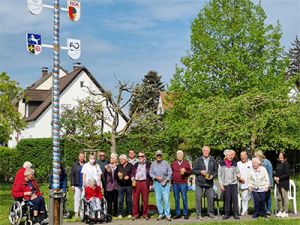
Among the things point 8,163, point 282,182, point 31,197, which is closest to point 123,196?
point 31,197

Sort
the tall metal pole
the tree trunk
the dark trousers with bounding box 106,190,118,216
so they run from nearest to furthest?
the tall metal pole < the dark trousers with bounding box 106,190,118,216 < the tree trunk

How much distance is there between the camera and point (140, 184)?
13852 millimetres

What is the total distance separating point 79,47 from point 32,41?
0.92 metres

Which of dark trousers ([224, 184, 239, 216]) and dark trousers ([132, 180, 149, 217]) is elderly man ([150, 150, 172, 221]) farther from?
dark trousers ([224, 184, 239, 216])

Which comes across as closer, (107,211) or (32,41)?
(32,41)

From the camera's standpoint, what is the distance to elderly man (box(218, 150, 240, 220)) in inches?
536

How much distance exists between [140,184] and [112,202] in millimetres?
1156

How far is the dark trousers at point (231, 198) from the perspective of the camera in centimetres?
1360

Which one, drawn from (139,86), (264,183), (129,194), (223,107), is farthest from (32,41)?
(223,107)

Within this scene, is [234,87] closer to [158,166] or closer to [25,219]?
[158,166]

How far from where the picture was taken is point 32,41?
965 centimetres

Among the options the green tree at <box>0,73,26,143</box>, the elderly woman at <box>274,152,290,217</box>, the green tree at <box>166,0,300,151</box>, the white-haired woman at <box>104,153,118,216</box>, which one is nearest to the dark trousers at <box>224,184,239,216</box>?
the elderly woman at <box>274,152,290,217</box>

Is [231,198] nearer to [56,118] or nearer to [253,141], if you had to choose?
[56,118]

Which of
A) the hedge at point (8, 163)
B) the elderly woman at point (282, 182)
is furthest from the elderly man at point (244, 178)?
the hedge at point (8, 163)
